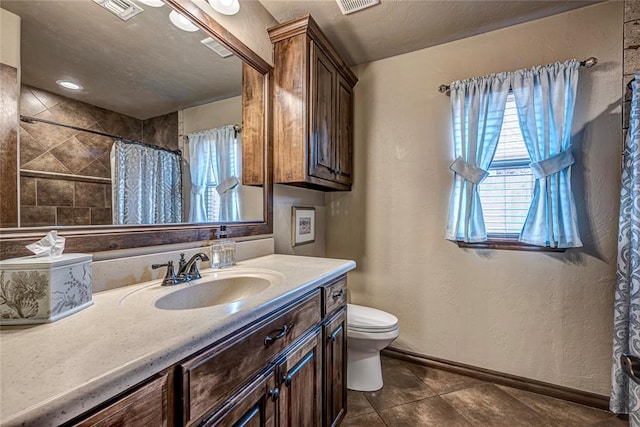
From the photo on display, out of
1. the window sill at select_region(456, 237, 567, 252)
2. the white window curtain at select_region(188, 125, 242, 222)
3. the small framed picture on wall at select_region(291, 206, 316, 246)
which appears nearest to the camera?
the white window curtain at select_region(188, 125, 242, 222)

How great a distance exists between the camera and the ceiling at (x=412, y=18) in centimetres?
170

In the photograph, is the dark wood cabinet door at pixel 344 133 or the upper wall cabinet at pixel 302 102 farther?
the dark wood cabinet door at pixel 344 133

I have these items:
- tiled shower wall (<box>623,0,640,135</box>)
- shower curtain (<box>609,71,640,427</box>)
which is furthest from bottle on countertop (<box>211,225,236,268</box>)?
tiled shower wall (<box>623,0,640,135</box>)

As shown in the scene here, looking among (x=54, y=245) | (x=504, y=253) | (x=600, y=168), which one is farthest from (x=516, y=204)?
(x=54, y=245)

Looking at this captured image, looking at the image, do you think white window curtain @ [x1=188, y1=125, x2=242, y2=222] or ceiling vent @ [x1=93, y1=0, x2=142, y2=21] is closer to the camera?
ceiling vent @ [x1=93, y1=0, x2=142, y2=21]

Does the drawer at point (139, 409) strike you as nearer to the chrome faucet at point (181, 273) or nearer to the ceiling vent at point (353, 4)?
the chrome faucet at point (181, 273)

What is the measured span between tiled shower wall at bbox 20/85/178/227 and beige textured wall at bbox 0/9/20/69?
0.24 ft

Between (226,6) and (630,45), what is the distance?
230 centimetres

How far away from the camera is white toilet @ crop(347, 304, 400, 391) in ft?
5.58

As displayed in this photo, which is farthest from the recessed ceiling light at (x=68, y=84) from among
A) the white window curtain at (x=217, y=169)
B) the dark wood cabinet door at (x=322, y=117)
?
the dark wood cabinet door at (x=322, y=117)

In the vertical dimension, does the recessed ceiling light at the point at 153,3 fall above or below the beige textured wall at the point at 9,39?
above

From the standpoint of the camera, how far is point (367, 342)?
172 cm

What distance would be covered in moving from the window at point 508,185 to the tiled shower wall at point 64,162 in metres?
2.11

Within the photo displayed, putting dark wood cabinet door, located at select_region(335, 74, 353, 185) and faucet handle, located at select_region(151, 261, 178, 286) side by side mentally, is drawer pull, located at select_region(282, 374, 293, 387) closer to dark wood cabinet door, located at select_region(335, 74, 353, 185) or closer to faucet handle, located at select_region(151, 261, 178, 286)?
faucet handle, located at select_region(151, 261, 178, 286)
